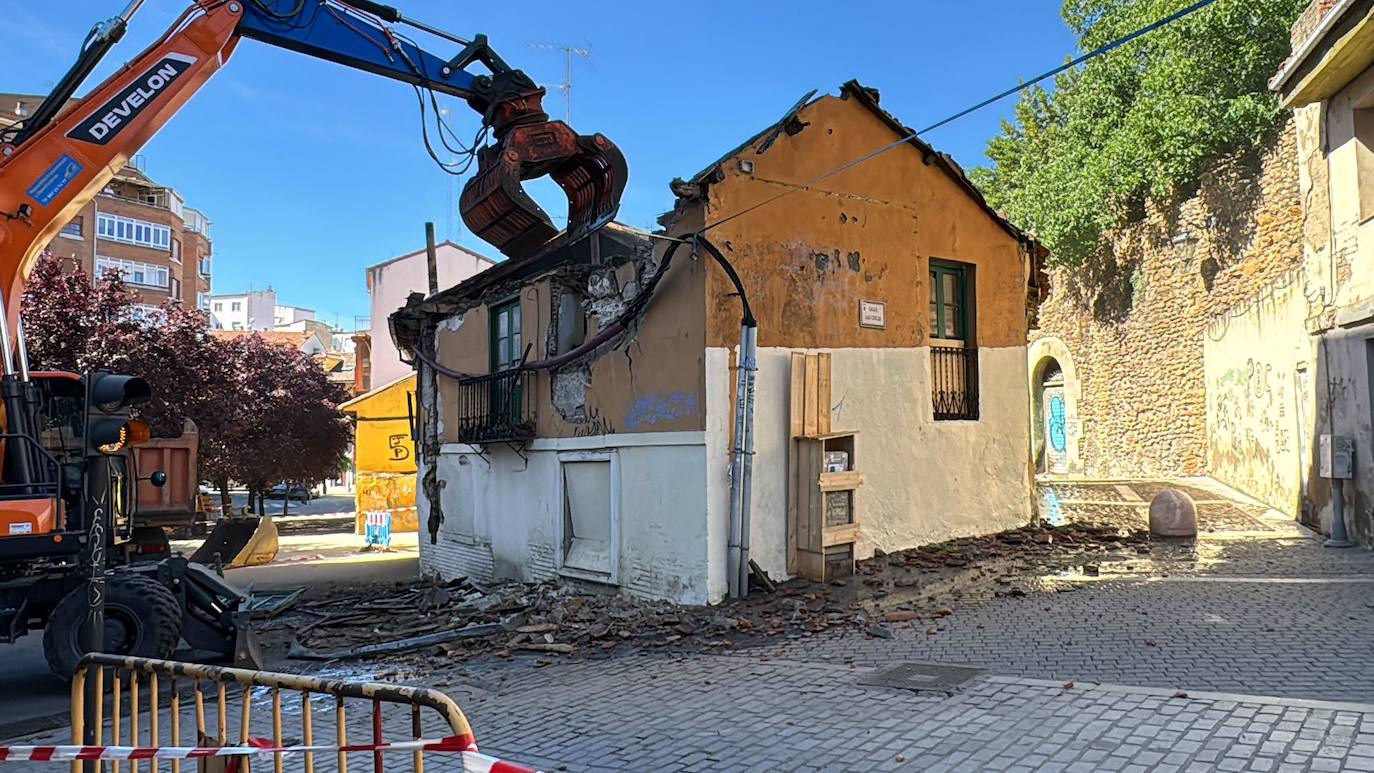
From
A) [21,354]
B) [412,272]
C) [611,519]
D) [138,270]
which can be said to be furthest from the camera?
[138,270]

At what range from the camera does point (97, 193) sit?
8.55 metres

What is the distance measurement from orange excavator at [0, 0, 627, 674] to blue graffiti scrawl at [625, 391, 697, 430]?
6.93 feet

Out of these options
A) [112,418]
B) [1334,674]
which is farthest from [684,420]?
[1334,674]

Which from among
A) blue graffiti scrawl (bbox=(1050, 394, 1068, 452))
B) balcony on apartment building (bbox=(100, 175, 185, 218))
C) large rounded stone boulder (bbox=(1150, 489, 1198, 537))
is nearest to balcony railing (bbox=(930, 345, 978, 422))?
large rounded stone boulder (bbox=(1150, 489, 1198, 537))

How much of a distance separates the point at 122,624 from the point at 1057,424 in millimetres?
26438

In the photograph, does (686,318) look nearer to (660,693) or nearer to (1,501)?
(660,693)

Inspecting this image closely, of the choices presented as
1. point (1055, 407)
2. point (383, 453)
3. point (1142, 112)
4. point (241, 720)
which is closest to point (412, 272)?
point (383, 453)

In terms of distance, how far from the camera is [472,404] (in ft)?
45.5

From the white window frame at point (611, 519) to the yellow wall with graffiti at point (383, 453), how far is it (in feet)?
49.0

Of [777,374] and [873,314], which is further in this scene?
[873,314]

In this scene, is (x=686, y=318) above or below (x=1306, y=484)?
above

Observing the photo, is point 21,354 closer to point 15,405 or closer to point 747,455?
point 15,405

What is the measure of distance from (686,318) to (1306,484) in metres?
9.52

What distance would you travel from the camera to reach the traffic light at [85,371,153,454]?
6375 millimetres
